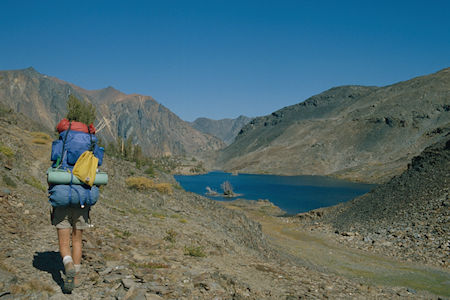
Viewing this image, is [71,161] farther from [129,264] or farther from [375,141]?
[375,141]

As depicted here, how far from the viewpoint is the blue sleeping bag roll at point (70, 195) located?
5.68 m

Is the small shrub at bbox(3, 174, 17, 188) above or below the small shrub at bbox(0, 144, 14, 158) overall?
below

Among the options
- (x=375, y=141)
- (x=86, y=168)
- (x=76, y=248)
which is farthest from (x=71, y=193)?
(x=375, y=141)

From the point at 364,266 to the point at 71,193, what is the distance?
76.2 feet

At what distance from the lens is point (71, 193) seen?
227 inches

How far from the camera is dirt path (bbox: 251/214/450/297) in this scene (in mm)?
20516

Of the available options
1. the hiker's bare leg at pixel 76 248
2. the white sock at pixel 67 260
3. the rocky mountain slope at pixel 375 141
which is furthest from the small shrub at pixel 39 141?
the rocky mountain slope at pixel 375 141

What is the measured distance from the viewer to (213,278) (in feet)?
25.6

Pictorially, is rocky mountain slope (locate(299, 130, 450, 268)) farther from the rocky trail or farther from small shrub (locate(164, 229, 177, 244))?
small shrub (locate(164, 229, 177, 244))

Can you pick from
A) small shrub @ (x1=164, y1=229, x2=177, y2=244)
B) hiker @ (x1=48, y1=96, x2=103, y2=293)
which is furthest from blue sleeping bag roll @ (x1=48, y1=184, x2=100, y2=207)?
small shrub @ (x1=164, y1=229, x2=177, y2=244)

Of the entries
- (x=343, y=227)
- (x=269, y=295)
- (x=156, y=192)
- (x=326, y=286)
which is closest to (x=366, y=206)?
(x=343, y=227)

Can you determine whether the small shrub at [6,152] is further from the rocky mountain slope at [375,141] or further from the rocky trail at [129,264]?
the rocky mountain slope at [375,141]

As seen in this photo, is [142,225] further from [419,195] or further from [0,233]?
[419,195]

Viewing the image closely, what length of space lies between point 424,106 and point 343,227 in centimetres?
17751
